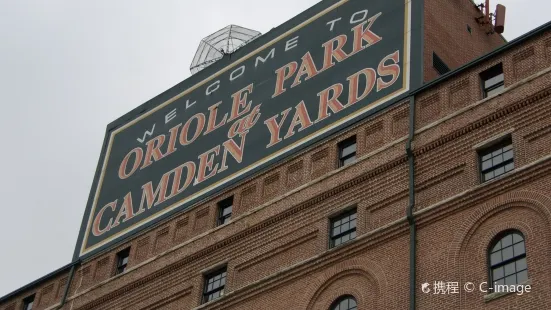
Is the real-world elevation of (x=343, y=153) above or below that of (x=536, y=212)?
above

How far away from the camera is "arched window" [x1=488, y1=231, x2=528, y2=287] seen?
3008cm

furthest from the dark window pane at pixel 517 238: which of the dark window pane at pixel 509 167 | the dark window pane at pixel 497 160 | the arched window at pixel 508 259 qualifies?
the dark window pane at pixel 497 160

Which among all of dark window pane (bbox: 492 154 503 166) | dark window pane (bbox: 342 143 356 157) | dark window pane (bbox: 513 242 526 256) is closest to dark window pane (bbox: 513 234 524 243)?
dark window pane (bbox: 513 242 526 256)

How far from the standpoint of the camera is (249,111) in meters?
43.7

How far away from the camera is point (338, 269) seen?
34812 mm

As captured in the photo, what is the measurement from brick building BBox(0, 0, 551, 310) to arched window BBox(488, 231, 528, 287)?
4 cm

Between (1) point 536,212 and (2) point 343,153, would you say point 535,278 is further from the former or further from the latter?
(2) point 343,153

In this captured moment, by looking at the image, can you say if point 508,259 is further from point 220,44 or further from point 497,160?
point 220,44

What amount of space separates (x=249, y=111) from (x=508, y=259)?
15.8 metres

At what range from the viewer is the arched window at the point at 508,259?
30.1 meters

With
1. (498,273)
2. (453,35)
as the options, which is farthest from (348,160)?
(498,273)

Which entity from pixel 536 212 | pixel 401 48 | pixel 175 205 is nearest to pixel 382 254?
pixel 536 212

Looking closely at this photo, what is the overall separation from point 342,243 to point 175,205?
10012 mm

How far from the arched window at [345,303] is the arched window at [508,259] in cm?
489
